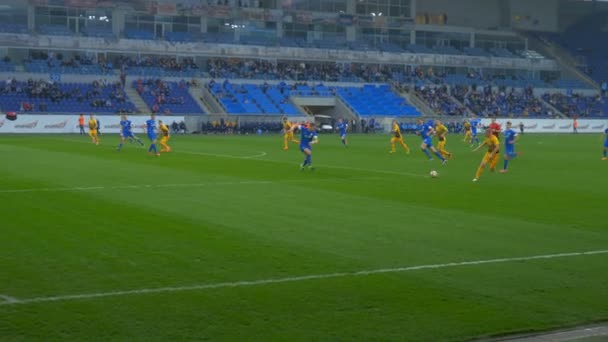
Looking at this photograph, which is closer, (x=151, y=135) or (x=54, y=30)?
(x=151, y=135)

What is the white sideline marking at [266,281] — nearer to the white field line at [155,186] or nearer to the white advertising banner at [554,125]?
the white field line at [155,186]

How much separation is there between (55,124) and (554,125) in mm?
49869

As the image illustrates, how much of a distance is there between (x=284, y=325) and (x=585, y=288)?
4.35 metres

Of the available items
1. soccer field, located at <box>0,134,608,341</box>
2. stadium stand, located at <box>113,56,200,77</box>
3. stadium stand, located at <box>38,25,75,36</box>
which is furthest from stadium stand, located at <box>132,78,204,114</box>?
soccer field, located at <box>0,134,608,341</box>

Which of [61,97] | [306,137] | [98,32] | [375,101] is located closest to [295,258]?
[306,137]

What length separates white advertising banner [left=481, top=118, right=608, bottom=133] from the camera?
258ft

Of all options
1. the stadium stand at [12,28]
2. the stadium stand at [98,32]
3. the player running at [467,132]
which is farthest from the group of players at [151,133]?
the stadium stand at [98,32]

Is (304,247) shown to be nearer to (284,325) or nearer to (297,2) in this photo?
(284,325)

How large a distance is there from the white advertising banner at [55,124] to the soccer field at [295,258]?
1500 inches

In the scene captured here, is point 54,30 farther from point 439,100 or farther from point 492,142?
point 492,142

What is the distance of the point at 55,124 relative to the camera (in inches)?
2415

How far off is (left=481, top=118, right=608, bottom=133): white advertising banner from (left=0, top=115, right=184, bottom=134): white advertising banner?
3574 centimetres

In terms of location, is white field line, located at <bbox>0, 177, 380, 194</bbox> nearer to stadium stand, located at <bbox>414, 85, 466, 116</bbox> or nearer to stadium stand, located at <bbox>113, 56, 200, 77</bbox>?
stadium stand, located at <bbox>113, 56, 200, 77</bbox>

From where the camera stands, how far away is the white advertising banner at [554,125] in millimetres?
78625
